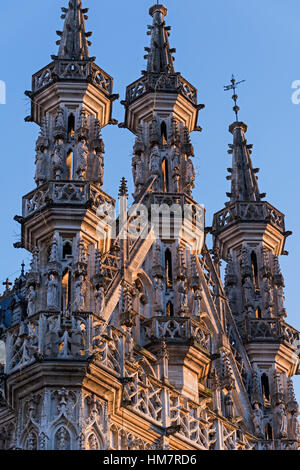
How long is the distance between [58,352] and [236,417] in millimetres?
8091

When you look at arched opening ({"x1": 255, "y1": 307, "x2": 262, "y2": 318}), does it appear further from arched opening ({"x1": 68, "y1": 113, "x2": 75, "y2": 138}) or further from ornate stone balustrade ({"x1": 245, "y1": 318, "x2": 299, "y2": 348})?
arched opening ({"x1": 68, "y1": 113, "x2": 75, "y2": 138})

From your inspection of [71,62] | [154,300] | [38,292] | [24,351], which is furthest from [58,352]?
[71,62]

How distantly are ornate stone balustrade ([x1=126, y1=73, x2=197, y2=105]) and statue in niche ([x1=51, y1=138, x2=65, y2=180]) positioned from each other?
17.6 feet

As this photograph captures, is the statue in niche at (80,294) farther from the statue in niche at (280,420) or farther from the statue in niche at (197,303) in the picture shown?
the statue in niche at (280,420)

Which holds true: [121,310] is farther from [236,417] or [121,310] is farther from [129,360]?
[236,417]

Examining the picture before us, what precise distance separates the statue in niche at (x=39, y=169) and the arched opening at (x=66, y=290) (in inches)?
122

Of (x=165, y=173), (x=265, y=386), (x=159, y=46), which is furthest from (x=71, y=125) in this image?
(x=265, y=386)

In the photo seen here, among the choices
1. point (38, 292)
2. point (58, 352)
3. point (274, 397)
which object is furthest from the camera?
point (274, 397)

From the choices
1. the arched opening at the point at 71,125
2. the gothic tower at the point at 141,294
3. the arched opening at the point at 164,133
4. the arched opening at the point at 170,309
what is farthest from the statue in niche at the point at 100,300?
the arched opening at the point at 164,133

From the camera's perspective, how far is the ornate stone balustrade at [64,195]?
31719mm

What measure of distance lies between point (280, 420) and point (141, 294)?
5.32 metres

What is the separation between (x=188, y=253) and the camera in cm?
3578

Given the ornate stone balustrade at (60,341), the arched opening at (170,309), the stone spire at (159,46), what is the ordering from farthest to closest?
the stone spire at (159,46)
the arched opening at (170,309)
the ornate stone balustrade at (60,341)

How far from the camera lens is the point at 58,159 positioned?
33344 mm
